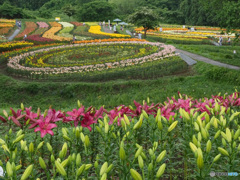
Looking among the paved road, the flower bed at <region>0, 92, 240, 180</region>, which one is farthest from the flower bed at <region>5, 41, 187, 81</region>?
the paved road

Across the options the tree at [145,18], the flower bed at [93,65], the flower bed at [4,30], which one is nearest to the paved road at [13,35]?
the flower bed at [4,30]

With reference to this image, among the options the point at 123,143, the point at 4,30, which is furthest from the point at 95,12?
the point at 123,143

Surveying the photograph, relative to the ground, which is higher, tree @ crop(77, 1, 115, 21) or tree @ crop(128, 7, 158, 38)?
tree @ crop(77, 1, 115, 21)

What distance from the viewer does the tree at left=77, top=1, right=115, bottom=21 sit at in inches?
1969

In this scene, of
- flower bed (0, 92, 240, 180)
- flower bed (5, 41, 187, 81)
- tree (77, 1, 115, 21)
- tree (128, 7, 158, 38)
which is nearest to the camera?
flower bed (0, 92, 240, 180)

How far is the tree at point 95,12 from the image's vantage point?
50.0 m

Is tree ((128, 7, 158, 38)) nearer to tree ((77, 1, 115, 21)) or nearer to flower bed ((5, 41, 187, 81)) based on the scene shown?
flower bed ((5, 41, 187, 81))

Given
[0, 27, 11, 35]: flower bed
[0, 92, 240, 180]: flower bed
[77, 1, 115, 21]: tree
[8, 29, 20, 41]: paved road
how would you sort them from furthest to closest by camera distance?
[77, 1, 115, 21]: tree < [0, 27, 11, 35]: flower bed < [8, 29, 20, 41]: paved road < [0, 92, 240, 180]: flower bed

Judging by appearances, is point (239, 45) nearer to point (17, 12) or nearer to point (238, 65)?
point (238, 65)

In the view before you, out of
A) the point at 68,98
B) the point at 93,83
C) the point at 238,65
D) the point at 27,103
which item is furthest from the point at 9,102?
the point at 238,65

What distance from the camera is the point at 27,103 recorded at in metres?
10.6

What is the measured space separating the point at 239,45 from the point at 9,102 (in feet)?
76.1

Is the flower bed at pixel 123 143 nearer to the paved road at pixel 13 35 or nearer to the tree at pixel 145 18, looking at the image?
the tree at pixel 145 18

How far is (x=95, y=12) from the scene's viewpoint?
4988 cm
